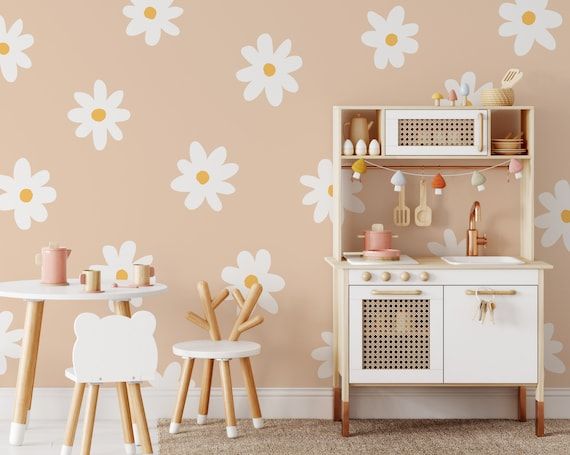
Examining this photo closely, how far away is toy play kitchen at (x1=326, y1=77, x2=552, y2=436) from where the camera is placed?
3896mm

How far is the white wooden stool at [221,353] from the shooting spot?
387 cm

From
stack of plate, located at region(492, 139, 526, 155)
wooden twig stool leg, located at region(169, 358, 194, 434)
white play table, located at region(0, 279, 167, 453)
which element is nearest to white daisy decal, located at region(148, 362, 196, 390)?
wooden twig stool leg, located at region(169, 358, 194, 434)

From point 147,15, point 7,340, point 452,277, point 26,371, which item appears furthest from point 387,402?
point 147,15

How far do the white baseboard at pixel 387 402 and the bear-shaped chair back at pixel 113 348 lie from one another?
100cm

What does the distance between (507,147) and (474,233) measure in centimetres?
42

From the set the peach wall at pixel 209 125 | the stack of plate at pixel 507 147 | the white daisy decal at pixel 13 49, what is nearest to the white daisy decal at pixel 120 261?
the peach wall at pixel 209 125

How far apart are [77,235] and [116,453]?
1.08m

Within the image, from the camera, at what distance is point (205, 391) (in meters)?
4.10

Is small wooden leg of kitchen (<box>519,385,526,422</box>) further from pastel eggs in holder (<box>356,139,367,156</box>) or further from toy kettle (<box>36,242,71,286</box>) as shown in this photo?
toy kettle (<box>36,242,71,286</box>)

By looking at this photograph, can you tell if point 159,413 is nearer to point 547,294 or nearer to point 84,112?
point 84,112

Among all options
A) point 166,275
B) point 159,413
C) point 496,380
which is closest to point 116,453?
point 159,413

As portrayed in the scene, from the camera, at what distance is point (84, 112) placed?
424 cm

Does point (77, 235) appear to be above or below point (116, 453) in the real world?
above

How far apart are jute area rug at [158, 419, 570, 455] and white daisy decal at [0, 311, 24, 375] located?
76 cm
